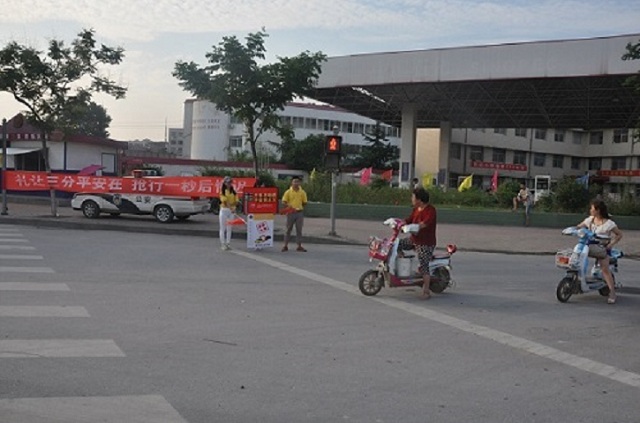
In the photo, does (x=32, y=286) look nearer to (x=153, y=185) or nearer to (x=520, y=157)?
(x=153, y=185)

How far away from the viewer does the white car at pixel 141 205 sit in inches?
863

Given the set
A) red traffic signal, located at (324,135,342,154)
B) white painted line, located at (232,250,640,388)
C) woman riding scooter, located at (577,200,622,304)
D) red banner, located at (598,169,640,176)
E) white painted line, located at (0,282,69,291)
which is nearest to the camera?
white painted line, located at (232,250,640,388)

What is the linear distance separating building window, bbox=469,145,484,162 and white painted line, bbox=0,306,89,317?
224ft

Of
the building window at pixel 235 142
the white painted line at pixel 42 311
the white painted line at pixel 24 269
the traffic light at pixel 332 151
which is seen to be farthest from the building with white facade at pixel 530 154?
the white painted line at pixel 42 311

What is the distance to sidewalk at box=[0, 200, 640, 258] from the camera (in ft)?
63.6

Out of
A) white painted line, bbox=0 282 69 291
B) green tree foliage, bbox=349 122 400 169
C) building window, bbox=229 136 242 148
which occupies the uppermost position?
building window, bbox=229 136 242 148

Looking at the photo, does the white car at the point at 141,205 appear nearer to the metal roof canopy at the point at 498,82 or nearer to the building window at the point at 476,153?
the metal roof canopy at the point at 498,82

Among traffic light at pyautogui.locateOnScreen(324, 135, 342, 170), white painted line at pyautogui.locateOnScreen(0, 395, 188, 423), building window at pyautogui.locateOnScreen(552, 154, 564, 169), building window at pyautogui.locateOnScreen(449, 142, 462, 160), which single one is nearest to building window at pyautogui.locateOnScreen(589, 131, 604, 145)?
building window at pyautogui.locateOnScreen(552, 154, 564, 169)

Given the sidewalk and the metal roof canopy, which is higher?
the metal roof canopy

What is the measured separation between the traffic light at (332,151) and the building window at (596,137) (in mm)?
72160

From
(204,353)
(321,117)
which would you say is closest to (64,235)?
(204,353)

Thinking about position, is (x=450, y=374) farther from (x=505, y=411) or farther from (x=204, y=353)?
(x=204, y=353)

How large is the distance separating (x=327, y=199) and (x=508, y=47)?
1352 centimetres

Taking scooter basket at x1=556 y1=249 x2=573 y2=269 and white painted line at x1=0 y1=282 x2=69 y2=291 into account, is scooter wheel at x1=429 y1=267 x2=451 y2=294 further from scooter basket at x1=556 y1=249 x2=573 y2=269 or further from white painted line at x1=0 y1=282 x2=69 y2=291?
white painted line at x1=0 y1=282 x2=69 y2=291
